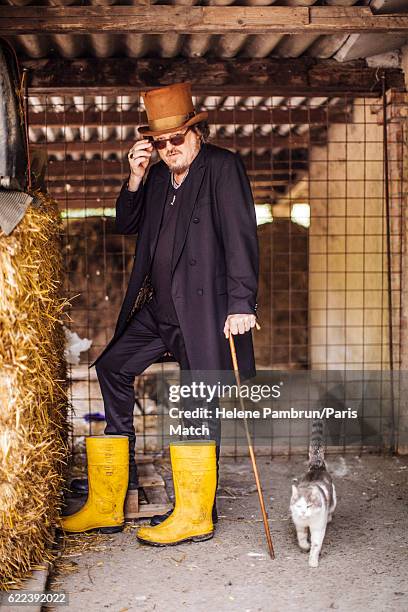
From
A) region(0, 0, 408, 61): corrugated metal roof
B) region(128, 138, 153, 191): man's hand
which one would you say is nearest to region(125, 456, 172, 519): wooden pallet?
region(128, 138, 153, 191): man's hand

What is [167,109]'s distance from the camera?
3.75 meters

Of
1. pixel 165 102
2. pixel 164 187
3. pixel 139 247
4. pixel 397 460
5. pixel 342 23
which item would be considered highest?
pixel 342 23

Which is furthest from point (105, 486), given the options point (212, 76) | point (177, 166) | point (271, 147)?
point (271, 147)

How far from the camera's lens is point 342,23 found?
4.01m

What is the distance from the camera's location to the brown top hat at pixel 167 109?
12.3 feet

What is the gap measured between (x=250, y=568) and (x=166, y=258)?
1550mm

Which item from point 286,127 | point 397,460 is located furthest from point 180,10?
point 286,127

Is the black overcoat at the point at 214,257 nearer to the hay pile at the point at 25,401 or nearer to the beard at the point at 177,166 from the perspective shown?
the beard at the point at 177,166

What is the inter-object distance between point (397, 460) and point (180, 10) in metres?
3.25

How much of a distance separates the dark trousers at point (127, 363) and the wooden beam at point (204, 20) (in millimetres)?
1530

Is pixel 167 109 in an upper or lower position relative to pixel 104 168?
lower

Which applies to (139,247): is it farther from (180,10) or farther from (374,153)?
(374,153)

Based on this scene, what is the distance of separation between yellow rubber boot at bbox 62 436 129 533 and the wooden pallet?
0.49 ft

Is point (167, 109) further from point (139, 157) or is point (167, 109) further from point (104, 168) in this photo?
point (104, 168)
